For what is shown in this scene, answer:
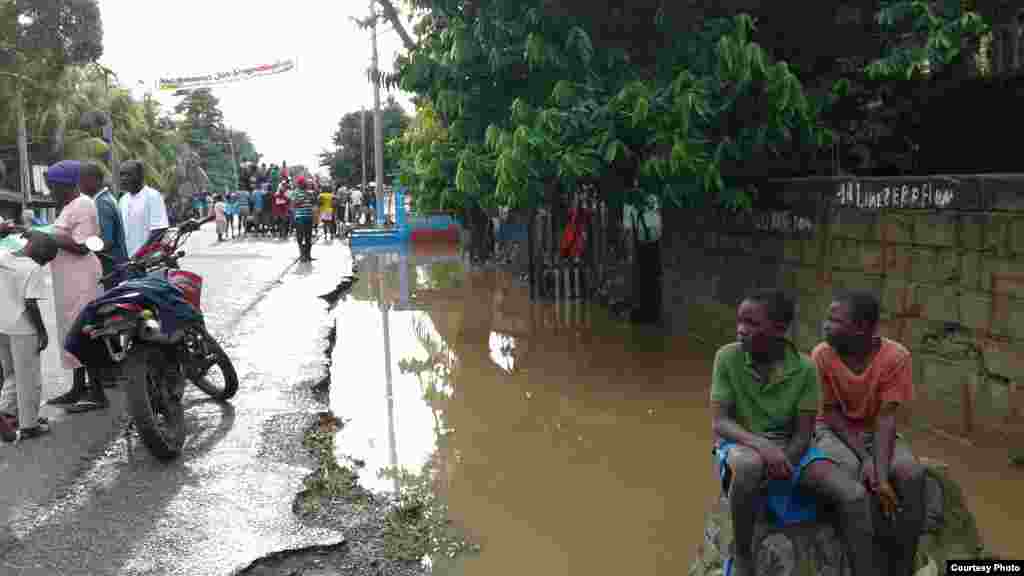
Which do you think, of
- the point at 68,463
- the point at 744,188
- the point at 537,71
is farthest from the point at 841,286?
the point at 68,463

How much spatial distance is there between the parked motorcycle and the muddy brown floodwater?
3.44 feet

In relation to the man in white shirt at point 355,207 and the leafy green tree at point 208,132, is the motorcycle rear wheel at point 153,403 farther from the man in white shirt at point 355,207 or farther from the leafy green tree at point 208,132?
the leafy green tree at point 208,132

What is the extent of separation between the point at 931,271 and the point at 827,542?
2.99m

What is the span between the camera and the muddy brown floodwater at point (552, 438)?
417 centimetres

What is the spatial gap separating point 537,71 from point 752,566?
5049mm

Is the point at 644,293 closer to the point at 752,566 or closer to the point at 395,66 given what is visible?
the point at 395,66

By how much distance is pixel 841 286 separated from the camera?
21.0 ft

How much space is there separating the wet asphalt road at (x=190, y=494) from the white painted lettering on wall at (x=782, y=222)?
378 centimetres

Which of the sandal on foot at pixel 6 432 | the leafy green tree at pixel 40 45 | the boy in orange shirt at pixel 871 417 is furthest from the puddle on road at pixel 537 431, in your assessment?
the leafy green tree at pixel 40 45

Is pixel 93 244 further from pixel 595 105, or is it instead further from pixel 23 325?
pixel 595 105

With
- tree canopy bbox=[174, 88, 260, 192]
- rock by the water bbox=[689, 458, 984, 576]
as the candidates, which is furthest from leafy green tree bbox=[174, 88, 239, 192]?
rock by the water bbox=[689, 458, 984, 576]

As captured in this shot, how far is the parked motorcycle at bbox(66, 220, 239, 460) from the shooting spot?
5.04 m

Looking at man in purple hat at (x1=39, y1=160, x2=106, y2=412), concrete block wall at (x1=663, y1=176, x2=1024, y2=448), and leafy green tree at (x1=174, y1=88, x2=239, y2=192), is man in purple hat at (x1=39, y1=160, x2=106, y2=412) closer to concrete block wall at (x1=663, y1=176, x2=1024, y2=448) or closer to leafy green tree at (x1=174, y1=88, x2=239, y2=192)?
concrete block wall at (x1=663, y1=176, x2=1024, y2=448)

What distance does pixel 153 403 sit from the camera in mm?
5277
